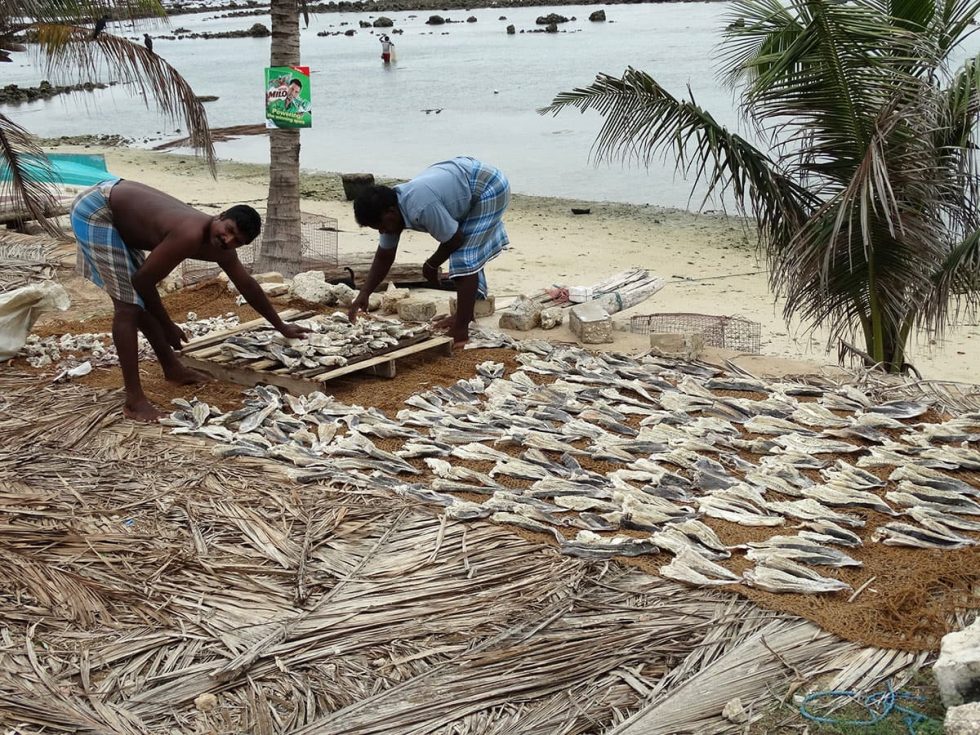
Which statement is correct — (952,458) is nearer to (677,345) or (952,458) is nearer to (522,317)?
(677,345)

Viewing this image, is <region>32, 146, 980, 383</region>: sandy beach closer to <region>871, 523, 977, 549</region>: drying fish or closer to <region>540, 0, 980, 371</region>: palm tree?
<region>540, 0, 980, 371</region>: palm tree

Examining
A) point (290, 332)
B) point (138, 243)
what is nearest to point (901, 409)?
point (290, 332)

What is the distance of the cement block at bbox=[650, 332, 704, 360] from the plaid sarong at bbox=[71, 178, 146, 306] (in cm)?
323

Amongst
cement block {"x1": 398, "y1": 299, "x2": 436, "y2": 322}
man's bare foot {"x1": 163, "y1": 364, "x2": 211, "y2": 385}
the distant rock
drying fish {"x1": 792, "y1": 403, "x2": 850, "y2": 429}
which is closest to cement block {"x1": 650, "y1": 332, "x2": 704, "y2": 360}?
drying fish {"x1": 792, "y1": 403, "x2": 850, "y2": 429}

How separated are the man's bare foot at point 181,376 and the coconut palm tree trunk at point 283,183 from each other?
11.6 ft

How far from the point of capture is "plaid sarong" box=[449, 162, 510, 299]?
257 inches

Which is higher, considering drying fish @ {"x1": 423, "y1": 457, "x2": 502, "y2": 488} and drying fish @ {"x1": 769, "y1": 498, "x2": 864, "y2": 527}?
drying fish @ {"x1": 769, "y1": 498, "x2": 864, "y2": 527}

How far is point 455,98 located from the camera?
32.0 metres

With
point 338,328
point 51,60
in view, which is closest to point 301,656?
point 338,328

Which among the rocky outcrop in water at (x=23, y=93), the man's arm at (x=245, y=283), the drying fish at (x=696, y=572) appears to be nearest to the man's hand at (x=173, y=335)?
the man's arm at (x=245, y=283)

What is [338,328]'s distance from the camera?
6434 mm

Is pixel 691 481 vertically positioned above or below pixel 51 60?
below

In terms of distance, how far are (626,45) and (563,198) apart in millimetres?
28563

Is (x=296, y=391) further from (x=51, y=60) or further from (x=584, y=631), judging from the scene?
(x=51, y=60)
